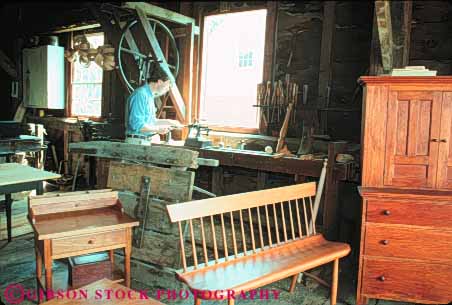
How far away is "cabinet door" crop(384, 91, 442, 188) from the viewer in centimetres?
299

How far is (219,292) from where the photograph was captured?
221 cm

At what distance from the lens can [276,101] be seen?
15.5 feet

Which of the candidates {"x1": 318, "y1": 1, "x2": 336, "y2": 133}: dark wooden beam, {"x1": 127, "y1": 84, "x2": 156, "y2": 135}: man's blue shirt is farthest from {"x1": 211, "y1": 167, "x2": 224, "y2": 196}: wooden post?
{"x1": 318, "y1": 1, "x2": 336, "y2": 133}: dark wooden beam

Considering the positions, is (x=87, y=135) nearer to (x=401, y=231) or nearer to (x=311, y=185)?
(x=311, y=185)

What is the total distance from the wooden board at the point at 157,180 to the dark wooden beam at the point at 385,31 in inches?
75.1

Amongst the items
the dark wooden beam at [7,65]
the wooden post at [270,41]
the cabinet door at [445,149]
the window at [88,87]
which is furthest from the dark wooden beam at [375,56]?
the dark wooden beam at [7,65]

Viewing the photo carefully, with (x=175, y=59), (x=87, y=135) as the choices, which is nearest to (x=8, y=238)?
(x=87, y=135)

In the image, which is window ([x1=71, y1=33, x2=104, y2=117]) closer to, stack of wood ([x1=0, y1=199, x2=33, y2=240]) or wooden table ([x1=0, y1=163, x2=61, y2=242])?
stack of wood ([x1=0, y1=199, x2=33, y2=240])

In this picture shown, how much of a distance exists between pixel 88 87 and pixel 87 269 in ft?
17.2

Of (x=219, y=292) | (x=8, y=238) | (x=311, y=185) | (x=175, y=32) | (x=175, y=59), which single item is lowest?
(x=8, y=238)

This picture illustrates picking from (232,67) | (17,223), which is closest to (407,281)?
(232,67)

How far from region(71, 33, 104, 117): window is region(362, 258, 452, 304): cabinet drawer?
5632 millimetres

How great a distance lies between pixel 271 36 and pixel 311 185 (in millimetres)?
2349

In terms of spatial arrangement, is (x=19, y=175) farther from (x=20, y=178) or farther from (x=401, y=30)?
(x=401, y=30)
